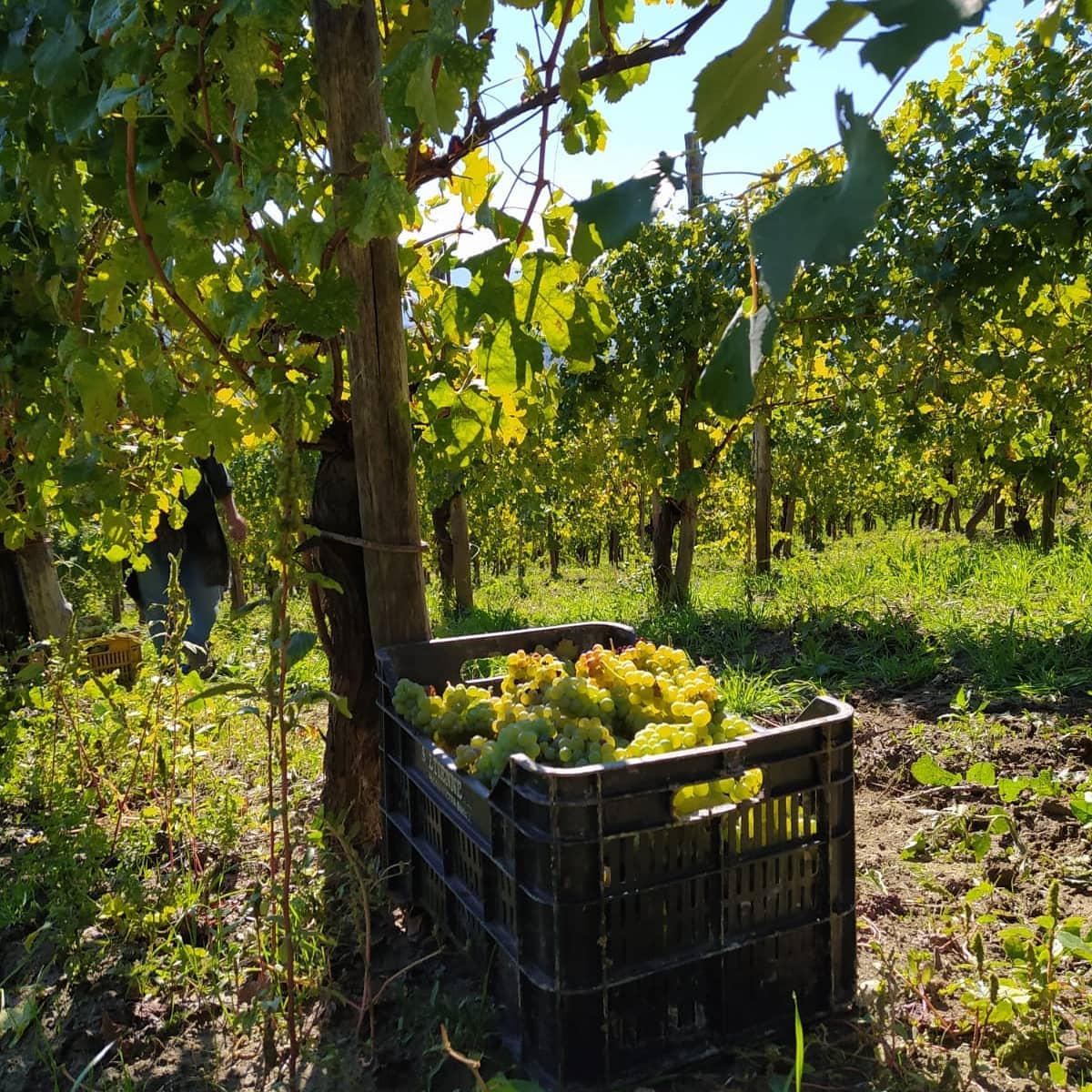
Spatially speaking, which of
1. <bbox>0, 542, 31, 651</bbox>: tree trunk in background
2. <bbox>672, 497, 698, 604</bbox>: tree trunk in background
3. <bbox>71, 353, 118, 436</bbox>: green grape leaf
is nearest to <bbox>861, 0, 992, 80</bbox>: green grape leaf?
<bbox>71, 353, 118, 436</bbox>: green grape leaf

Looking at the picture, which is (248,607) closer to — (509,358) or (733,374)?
(509,358)

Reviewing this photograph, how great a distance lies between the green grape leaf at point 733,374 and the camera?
2.43 feet

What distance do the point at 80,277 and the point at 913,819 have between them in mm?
3180

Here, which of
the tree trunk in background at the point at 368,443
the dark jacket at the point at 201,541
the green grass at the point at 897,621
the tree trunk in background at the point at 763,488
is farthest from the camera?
the tree trunk in background at the point at 763,488

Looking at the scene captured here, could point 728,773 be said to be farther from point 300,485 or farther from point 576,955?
point 300,485

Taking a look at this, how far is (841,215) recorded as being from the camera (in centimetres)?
63

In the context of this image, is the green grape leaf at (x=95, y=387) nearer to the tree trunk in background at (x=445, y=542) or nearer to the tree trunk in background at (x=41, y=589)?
the tree trunk in background at (x=41, y=589)

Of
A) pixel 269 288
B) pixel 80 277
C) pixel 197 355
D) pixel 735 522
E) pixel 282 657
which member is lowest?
pixel 735 522

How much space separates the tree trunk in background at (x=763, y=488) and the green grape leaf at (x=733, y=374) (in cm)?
685

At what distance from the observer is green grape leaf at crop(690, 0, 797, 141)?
0.66 meters

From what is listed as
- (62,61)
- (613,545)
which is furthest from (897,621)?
(613,545)

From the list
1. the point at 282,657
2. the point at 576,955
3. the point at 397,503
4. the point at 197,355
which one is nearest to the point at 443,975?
the point at 576,955

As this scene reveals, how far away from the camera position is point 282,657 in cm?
166

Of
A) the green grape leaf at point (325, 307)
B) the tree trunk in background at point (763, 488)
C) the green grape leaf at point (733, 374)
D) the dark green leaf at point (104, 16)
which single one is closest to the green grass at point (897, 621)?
the tree trunk in background at point (763, 488)
